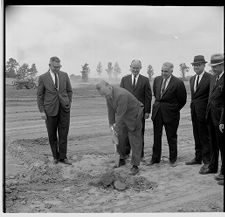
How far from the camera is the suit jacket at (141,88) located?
16.4 ft

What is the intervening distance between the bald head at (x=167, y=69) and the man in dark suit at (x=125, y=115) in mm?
471

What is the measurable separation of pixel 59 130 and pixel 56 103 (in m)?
0.38

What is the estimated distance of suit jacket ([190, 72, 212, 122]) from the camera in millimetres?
4629

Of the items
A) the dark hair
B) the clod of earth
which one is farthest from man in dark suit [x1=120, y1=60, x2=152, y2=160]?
the dark hair

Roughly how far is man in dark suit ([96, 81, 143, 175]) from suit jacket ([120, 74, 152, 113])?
310 mm

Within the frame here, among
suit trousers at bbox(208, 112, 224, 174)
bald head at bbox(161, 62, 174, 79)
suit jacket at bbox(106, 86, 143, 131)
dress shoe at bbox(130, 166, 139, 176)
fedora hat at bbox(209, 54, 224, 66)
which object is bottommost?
dress shoe at bbox(130, 166, 139, 176)

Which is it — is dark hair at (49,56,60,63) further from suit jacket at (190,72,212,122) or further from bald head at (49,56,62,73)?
suit jacket at (190,72,212,122)

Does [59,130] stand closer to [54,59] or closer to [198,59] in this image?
[54,59]

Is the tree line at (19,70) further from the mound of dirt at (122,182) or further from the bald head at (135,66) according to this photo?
the mound of dirt at (122,182)

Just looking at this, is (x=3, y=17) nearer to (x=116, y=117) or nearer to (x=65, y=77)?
(x=65, y=77)

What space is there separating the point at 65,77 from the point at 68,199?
1.56 meters

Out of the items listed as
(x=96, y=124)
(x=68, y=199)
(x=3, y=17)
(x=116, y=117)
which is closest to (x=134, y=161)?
(x=116, y=117)

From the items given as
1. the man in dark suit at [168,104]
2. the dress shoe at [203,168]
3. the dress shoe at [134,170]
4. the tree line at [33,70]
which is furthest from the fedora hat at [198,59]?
the dress shoe at [134,170]

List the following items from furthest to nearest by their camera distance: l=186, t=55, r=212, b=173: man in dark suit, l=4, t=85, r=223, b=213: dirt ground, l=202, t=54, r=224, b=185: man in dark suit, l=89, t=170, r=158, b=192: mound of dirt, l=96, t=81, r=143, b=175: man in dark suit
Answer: l=186, t=55, r=212, b=173: man in dark suit < l=96, t=81, r=143, b=175: man in dark suit < l=89, t=170, r=158, b=192: mound of dirt < l=202, t=54, r=224, b=185: man in dark suit < l=4, t=85, r=223, b=213: dirt ground
